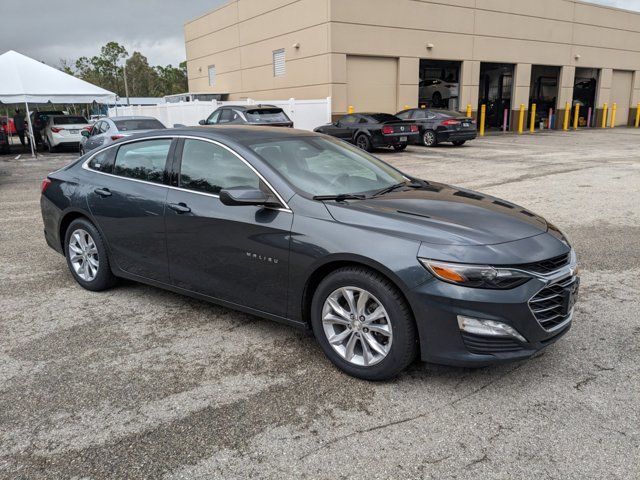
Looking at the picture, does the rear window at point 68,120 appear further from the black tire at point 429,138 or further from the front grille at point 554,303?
the front grille at point 554,303

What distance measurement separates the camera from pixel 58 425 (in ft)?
10.0

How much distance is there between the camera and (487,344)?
3.12m

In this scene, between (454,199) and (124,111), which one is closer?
(454,199)

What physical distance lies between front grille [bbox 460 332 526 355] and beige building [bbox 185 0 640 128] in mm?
21307

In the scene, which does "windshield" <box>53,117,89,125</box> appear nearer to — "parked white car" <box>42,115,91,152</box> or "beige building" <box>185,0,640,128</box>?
"parked white car" <box>42,115,91,152</box>

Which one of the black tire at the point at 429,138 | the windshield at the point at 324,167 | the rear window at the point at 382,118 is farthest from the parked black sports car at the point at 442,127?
the windshield at the point at 324,167

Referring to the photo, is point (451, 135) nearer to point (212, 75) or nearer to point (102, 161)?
point (102, 161)

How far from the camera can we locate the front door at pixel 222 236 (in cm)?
376

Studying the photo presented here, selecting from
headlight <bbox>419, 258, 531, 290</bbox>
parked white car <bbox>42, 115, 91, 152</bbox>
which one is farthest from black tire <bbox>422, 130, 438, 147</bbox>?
headlight <bbox>419, 258, 531, 290</bbox>

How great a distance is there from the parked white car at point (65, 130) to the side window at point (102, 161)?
19765mm

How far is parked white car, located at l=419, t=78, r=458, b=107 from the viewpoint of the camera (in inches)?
1105

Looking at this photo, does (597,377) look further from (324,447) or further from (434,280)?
(324,447)

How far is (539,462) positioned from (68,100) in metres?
24.1

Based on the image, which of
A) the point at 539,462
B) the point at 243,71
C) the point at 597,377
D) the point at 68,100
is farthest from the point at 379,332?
the point at 243,71
